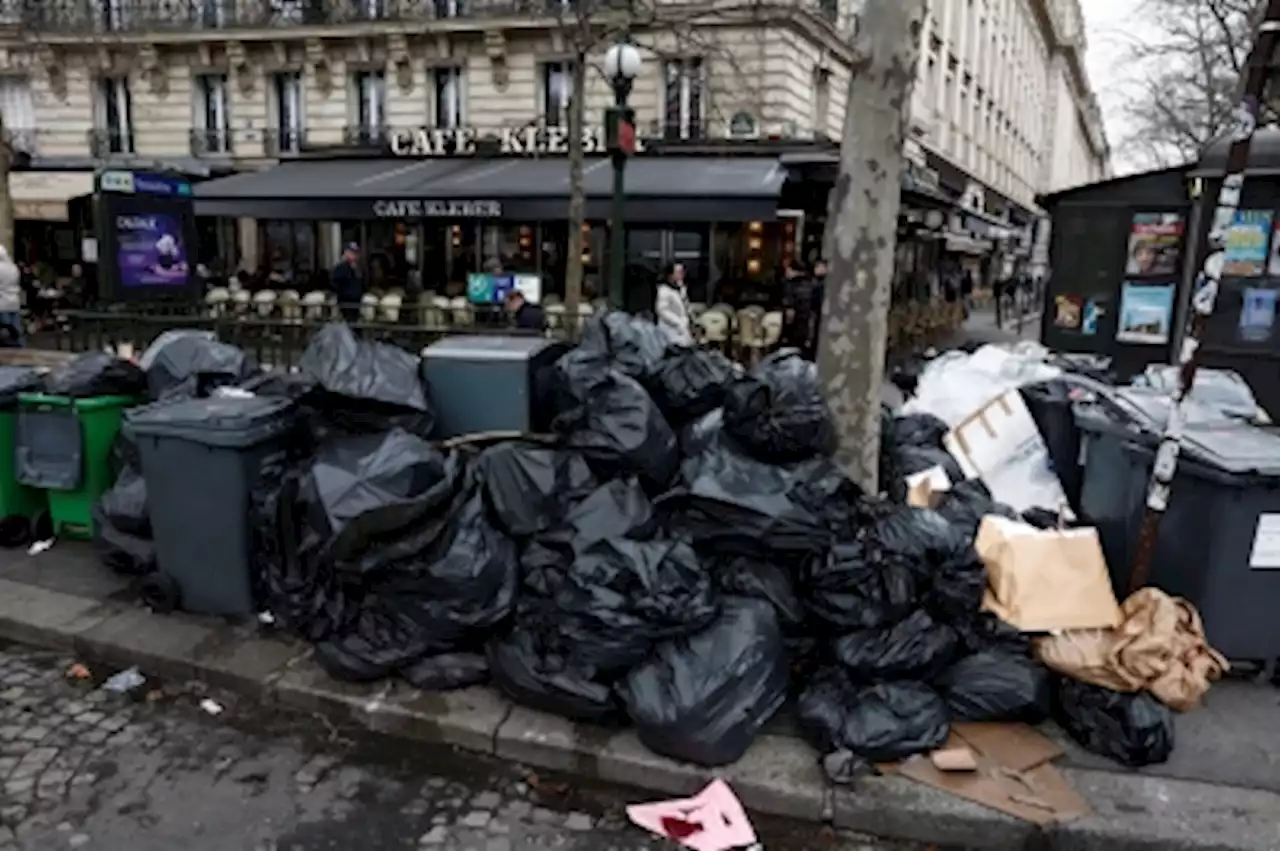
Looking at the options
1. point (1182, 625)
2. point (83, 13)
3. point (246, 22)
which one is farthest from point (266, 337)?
point (83, 13)

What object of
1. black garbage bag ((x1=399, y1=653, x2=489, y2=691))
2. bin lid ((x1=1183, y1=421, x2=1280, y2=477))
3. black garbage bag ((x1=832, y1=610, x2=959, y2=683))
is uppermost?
bin lid ((x1=1183, y1=421, x2=1280, y2=477))

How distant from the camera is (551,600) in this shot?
3559 mm

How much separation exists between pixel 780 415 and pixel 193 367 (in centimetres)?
324

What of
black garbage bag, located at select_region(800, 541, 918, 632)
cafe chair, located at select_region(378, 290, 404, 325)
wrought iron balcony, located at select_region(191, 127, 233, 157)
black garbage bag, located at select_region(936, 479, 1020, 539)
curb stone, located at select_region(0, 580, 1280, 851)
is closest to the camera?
curb stone, located at select_region(0, 580, 1280, 851)

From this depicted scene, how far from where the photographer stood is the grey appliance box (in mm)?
4266

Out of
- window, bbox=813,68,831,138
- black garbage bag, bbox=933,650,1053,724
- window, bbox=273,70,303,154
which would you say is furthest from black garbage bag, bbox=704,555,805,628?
window, bbox=273,70,303,154

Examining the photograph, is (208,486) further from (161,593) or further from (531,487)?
(531,487)

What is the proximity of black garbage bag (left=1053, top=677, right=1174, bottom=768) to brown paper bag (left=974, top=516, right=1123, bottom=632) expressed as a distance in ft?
0.88

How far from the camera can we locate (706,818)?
3066 mm

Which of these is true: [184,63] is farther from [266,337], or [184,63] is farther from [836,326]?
[836,326]

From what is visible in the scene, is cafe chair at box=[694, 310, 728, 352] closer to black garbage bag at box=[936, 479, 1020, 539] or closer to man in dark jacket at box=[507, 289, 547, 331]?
man in dark jacket at box=[507, 289, 547, 331]

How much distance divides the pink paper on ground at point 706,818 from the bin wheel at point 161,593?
2.52 meters

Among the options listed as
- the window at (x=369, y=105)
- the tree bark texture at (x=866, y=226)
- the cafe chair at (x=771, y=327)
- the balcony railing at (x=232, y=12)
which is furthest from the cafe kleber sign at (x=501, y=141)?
the tree bark texture at (x=866, y=226)

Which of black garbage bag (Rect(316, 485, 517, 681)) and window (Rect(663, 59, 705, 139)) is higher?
window (Rect(663, 59, 705, 139))
